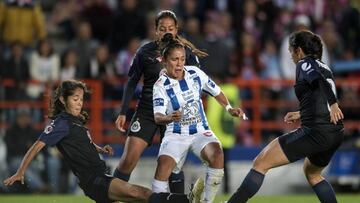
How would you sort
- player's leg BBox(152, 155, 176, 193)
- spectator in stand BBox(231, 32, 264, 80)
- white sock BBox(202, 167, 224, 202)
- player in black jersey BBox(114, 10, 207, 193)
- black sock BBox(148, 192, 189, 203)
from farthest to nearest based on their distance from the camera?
spectator in stand BBox(231, 32, 264, 80) < player in black jersey BBox(114, 10, 207, 193) < white sock BBox(202, 167, 224, 202) < player's leg BBox(152, 155, 176, 193) < black sock BBox(148, 192, 189, 203)

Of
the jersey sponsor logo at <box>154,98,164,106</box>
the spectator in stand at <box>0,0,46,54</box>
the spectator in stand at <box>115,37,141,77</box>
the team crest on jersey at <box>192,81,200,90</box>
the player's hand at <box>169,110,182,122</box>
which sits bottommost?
the player's hand at <box>169,110,182,122</box>

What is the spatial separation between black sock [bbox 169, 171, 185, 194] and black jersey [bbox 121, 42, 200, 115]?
767 mm

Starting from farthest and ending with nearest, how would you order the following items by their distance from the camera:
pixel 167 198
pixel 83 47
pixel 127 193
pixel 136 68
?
1. pixel 83 47
2. pixel 136 68
3. pixel 127 193
4. pixel 167 198

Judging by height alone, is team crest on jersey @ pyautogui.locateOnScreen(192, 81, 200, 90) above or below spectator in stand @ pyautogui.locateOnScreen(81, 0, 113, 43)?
below

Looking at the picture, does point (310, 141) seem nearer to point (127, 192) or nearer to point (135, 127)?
point (127, 192)

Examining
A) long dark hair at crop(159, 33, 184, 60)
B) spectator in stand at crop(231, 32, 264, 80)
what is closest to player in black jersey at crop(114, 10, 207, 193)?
long dark hair at crop(159, 33, 184, 60)

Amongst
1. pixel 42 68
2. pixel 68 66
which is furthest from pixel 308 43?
pixel 42 68

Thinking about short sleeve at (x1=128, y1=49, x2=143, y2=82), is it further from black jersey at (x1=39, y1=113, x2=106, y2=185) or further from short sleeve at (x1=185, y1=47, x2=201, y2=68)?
black jersey at (x1=39, y1=113, x2=106, y2=185)

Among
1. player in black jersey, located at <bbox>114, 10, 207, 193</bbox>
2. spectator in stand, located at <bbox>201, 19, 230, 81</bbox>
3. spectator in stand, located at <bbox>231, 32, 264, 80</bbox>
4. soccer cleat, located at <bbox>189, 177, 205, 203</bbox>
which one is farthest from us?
spectator in stand, located at <bbox>231, 32, 264, 80</bbox>

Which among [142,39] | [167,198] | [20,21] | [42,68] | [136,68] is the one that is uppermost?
[20,21]

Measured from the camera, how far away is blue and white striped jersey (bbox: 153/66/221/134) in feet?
34.4

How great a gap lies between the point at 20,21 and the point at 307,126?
30.2ft

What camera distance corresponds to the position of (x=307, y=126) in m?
10.5

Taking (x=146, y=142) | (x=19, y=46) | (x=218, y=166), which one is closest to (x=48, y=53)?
(x=19, y=46)
